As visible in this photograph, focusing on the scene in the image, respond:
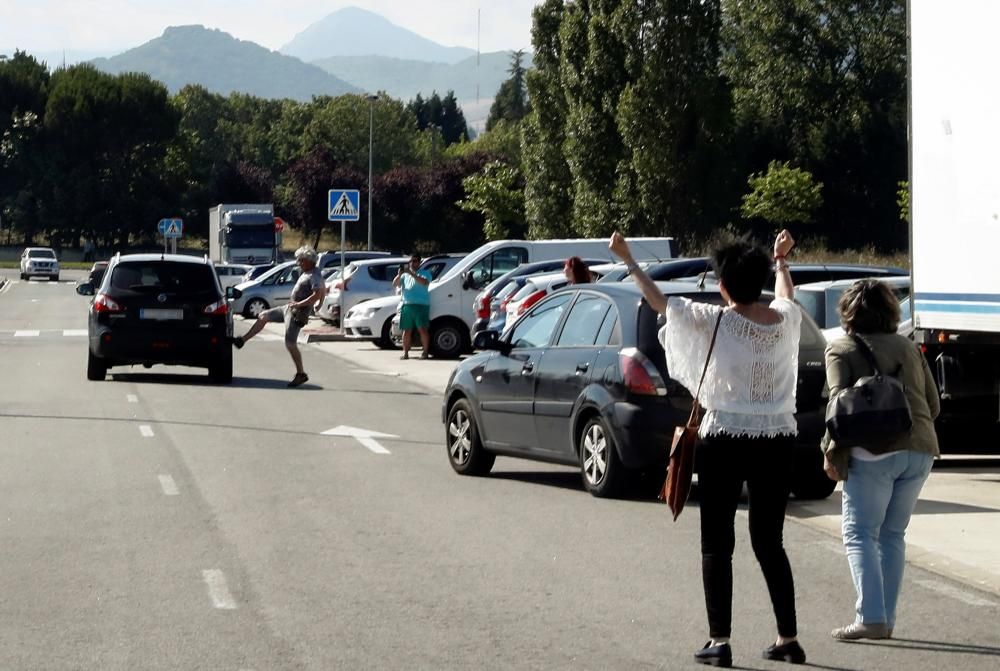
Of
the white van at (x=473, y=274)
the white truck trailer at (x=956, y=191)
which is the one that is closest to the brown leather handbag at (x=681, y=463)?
the white truck trailer at (x=956, y=191)

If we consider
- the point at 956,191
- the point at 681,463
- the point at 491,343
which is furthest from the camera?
the point at 491,343

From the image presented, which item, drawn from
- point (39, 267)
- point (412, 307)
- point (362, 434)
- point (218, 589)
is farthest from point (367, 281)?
point (39, 267)

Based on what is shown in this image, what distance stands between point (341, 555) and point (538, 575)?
3.92 ft

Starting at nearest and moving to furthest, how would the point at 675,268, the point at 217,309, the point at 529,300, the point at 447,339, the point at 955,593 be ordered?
1. the point at 955,593
2. the point at 675,268
3. the point at 217,309
4. the point at 529,300
5. the point at 447,339

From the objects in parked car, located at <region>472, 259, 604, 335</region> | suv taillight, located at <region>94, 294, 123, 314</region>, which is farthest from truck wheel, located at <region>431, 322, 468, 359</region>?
suv taillight, located at <region>94, 294, 123, 314</region>

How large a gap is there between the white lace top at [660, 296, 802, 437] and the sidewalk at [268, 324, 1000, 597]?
2.38 meters

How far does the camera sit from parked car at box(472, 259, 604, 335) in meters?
27.1

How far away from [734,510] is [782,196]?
5756 centimetres

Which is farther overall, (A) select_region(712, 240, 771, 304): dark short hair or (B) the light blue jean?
(B) the light blue jean

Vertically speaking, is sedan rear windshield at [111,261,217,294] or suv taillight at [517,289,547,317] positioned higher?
sedan rear windshield at [111,261,217,294]

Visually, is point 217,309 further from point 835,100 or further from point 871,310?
point 835,100

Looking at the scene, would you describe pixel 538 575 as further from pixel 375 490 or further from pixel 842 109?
pixel 842 109

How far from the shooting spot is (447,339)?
3023 centimetres

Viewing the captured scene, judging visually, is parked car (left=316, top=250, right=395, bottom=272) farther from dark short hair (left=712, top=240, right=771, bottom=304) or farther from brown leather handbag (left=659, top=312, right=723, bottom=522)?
dark short hair (left=712, top=240, right=771, bottom=304)
